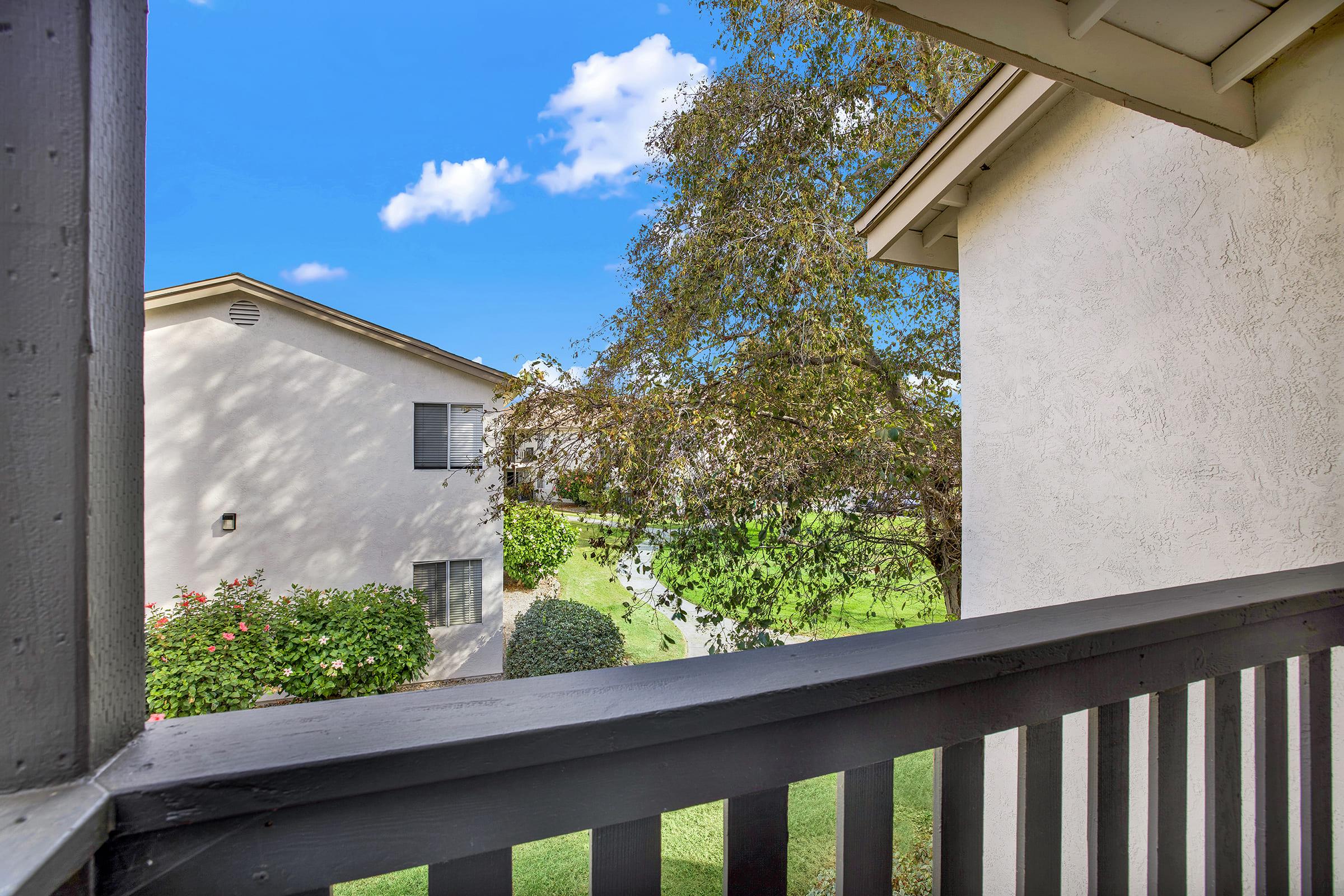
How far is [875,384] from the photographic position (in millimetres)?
5574

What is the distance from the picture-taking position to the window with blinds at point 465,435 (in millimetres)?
9141

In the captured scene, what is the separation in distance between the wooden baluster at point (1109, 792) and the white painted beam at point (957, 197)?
9.66ft

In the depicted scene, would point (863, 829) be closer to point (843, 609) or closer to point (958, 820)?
point (958, 820)

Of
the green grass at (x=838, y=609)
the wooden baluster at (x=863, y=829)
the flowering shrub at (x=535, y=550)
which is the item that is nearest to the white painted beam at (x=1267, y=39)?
the wooden baluster at (x=863, y=829)

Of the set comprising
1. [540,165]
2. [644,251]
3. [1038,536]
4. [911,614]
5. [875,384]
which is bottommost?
[911,614]

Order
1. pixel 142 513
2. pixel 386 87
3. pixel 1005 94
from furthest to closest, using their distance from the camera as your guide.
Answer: pixel 386 87 → pixel 1005 94 → pixel 142 513

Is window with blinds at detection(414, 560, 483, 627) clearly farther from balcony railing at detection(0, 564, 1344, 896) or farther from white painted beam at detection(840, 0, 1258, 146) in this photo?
balcony railing at detection(0, 564, 1344, 896)

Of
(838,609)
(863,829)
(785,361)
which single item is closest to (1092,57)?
(863,829)

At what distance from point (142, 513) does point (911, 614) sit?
832 cm

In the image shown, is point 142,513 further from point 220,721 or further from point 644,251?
point 644,251

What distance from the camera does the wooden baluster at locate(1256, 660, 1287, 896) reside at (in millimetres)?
1093

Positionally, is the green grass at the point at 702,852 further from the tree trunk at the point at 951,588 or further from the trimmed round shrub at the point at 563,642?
the trimmed round shrub at the point at 563,642

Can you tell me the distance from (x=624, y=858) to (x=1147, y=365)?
97.9 inches

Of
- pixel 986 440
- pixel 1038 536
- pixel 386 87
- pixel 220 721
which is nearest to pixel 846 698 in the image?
pixel 220 721
